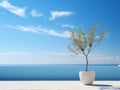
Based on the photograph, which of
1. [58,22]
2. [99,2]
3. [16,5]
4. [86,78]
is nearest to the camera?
[86,78]

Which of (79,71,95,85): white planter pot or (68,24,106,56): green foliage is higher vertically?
(68,24,106,56): green foliage

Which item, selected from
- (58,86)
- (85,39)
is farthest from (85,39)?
(58,86)

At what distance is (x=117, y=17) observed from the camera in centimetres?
1667

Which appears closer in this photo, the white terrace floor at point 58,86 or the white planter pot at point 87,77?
the white terrace floor at point 58,86

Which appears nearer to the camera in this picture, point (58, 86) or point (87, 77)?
point (58, 86)

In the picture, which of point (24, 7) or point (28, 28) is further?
point (28, 28)

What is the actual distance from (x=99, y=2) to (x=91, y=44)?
15.7 feet

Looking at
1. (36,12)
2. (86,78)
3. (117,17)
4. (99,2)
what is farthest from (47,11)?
(86,78)

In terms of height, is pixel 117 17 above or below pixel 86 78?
above

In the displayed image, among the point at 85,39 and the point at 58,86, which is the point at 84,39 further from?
the point at 58,86

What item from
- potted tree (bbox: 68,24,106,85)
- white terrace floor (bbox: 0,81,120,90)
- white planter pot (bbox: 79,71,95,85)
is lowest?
white terrace floor (bbox: 0,81,120,90)

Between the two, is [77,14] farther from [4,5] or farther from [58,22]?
[4,5]

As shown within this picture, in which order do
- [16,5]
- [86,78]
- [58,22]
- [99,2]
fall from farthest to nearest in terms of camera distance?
[58,22]
[99,2]
[16,5]
[86,78]

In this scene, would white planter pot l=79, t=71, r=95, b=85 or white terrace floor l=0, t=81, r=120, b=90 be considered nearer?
white terrace floor l=0, t=81, r=120, b=90
